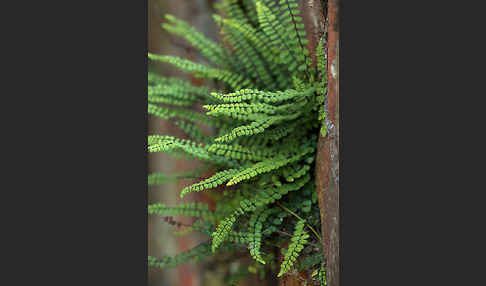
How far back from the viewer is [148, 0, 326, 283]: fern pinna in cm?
272

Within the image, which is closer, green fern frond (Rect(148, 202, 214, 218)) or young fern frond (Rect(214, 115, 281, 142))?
young fern frond (Rect(214, 115, 281, 142))

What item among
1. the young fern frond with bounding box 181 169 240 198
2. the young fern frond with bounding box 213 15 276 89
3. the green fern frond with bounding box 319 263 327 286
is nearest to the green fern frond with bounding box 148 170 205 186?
the young fern frond with bounding box 181 169 240 198

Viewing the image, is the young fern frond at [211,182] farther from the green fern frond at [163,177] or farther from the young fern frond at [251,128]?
the green fern frond at [163,177]

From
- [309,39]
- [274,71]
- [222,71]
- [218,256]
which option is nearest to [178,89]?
[222,71]

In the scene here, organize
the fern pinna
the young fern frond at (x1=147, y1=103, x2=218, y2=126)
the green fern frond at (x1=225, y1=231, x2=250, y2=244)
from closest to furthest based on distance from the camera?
A: 1. the fern pinna
2. the green fern frond at (x1=225, y1=231, x2=250, y2=244)
3. the young fern frond at (x1=147, y1=103, x2=218, y2=126)

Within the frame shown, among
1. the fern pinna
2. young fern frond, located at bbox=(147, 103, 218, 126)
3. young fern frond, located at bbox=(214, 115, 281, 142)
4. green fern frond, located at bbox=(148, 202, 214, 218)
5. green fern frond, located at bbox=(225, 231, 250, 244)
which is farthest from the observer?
young fern frond, located at bbox=(147, 103, 218, 126)

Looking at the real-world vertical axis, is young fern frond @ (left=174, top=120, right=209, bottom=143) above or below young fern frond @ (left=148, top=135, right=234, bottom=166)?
above

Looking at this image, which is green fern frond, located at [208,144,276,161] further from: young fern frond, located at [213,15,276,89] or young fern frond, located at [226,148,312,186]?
young fern frond, located at [213,15,276,89]

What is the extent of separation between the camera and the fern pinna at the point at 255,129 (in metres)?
2.72

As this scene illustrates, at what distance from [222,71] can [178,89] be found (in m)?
0.31

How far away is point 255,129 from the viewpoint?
8.75 feet

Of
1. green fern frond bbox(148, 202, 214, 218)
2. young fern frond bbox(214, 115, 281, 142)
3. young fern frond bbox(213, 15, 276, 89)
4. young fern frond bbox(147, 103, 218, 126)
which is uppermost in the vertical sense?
young fern frond bbox(213, 15, 276, 89)

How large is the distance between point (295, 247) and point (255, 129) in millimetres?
677

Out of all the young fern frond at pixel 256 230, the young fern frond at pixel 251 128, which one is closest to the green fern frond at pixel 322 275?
the young fern frond at pixel 256 230
